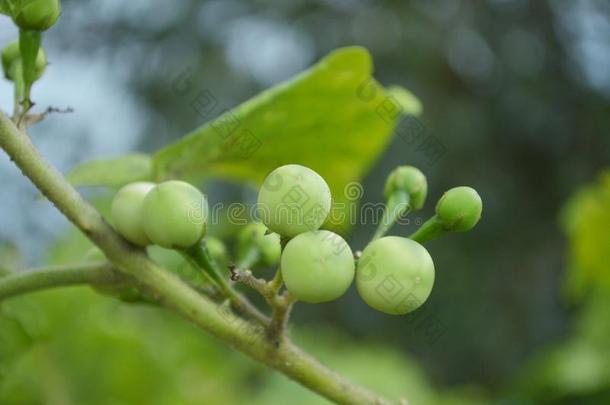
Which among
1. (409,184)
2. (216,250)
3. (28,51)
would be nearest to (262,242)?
(216,250)

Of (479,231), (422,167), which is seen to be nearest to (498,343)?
(479,231)

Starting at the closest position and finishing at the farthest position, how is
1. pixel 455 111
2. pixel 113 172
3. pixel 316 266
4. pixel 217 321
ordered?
1. pixel 316 266
2. pixel 217 321
3. pixel 113 172
4. pixel 455 111

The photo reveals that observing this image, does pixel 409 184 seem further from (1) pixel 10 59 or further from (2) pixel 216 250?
(1) pixel 10 59

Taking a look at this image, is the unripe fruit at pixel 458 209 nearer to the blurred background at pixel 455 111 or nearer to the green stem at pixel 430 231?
the green stem at pixel 430 231

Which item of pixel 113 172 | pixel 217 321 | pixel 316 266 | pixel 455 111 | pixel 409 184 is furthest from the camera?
pixel 455 111

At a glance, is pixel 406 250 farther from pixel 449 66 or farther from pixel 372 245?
pixel 449 66

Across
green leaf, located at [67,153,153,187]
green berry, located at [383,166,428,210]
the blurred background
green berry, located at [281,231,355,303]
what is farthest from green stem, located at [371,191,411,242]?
the blurred background
